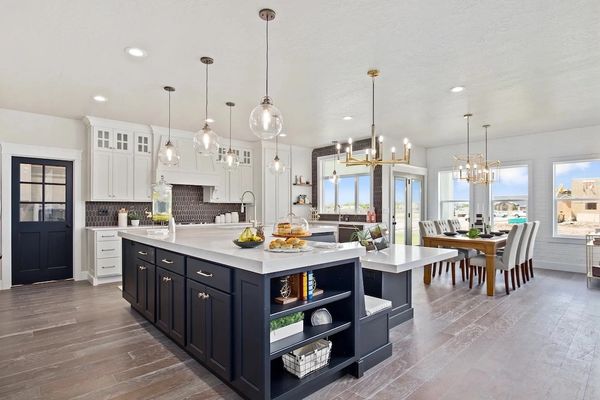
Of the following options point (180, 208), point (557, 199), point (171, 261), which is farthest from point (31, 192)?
point (557, 199)

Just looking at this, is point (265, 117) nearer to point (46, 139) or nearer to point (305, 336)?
point (305, 336)

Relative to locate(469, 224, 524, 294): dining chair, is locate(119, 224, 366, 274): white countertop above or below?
above

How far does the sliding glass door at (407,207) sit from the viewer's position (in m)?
7.30

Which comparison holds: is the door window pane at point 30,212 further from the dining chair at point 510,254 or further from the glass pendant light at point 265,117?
the dining chair at point 510,254

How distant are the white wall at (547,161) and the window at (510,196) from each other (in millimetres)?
168

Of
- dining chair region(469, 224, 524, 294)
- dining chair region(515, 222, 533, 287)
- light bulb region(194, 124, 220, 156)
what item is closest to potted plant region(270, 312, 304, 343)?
light bulb region(194, 124, 220, 156)

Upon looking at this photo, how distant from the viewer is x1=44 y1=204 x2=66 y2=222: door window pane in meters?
5.44

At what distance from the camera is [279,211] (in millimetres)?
7652

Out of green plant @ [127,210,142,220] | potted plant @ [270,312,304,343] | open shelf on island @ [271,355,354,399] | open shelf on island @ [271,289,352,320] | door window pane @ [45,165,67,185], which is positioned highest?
door window pane @ [45,165,67,185]

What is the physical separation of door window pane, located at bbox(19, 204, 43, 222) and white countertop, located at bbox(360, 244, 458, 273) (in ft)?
17.1

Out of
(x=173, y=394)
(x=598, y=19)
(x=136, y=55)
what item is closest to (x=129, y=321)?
(x=173, y=394)

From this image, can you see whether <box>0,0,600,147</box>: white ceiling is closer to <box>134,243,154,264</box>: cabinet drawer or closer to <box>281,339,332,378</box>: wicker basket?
A: <box>134,243,154,264</box>: cabinet drawer

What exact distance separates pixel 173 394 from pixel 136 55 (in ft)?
9.55

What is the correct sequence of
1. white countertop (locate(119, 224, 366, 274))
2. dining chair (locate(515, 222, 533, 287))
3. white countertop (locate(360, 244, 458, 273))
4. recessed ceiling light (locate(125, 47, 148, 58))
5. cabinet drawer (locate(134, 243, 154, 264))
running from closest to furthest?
1. white countertop (locate(119, 224, 366, 274))
2. white countertop (locate(360, 244, 458, 273))
3. recessed ceiling light (locate(125, 47, 148, 58))
4. cabinet drawer (locate(134, 243, 154, 264))
5. dining chair (locate(515, 222, 533, 287))
